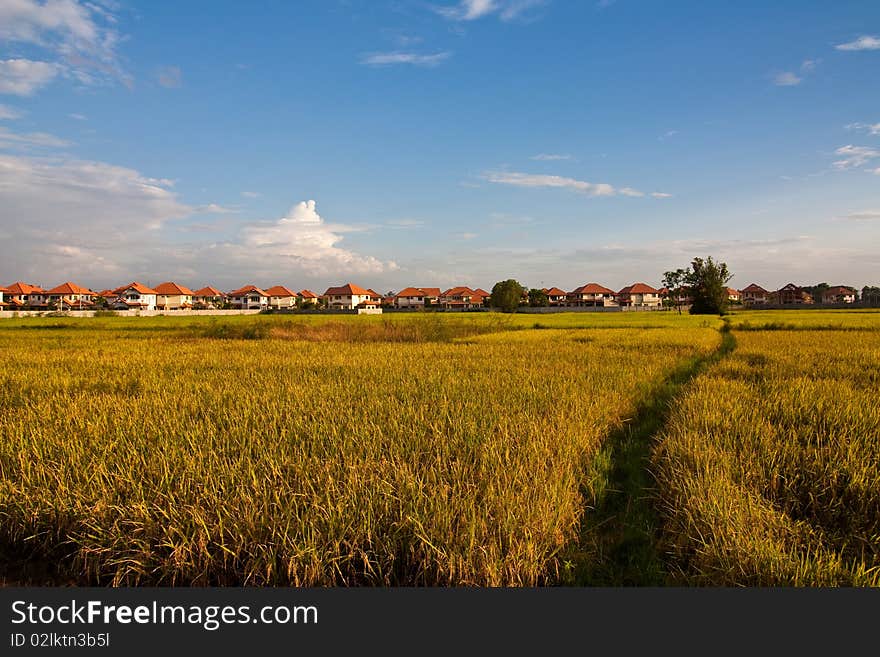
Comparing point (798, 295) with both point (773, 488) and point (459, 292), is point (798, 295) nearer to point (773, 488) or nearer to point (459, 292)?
point (459, 292)

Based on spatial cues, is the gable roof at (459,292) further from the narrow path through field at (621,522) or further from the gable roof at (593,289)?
the narrow path through field at (621,522)

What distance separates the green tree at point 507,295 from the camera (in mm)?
75938

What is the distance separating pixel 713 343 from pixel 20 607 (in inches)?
785

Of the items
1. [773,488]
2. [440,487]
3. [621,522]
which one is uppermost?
[440,487]

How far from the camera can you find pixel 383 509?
3242 mm

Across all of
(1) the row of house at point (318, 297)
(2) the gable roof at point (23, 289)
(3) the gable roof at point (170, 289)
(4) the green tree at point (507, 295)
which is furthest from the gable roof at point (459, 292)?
(2) the gable roof at point (23, 289)

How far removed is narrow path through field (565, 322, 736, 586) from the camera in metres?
3.04

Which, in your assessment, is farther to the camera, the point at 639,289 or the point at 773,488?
the point at 639,289

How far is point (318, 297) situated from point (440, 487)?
107 m

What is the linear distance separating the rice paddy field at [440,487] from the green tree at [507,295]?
6864 cm

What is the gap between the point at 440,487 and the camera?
136 inches

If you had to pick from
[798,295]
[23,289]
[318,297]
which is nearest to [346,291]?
[318,297]

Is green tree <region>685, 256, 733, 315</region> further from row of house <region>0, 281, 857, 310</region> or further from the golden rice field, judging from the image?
the golden rice field

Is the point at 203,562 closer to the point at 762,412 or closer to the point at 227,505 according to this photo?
the point at 227,505
